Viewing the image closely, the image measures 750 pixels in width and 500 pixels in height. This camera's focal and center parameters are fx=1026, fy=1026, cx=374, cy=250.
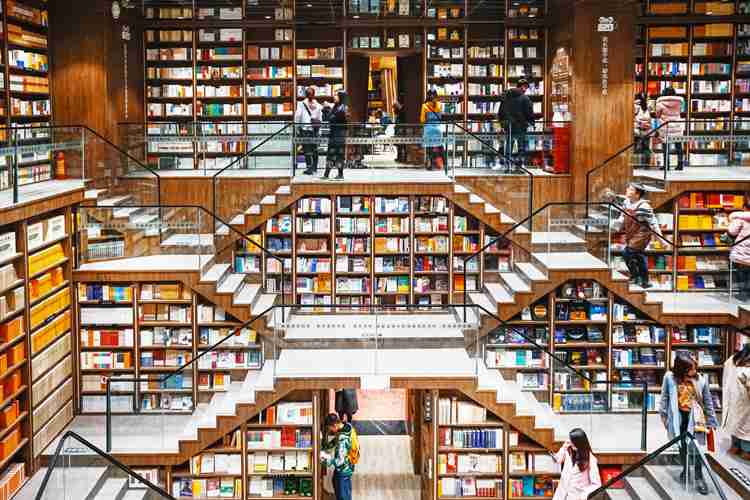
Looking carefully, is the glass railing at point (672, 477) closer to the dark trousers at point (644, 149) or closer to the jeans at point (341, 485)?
the jeans at point (341, 485)

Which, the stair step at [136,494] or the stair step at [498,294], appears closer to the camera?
the stair step at [136,494]

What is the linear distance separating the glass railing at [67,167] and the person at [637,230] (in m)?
5.96

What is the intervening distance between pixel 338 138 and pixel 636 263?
4157 mm

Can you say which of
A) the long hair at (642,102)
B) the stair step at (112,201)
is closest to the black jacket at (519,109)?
the long hair at (642,102)

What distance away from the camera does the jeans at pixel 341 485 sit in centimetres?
1025

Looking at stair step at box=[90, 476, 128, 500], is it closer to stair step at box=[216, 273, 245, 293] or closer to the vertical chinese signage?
stair step at box=[216, 273, 245, 293]

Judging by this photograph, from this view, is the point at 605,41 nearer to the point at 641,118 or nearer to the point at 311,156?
the point at 641,118

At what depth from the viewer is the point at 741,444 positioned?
326 inches

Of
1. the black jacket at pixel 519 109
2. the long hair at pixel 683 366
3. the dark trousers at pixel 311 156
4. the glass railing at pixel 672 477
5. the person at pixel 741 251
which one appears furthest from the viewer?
the black jacket at pixel 519 109

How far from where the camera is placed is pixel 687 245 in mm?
12484

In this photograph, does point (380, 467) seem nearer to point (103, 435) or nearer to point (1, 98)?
point (103, 435)

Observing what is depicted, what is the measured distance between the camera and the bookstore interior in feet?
33.4

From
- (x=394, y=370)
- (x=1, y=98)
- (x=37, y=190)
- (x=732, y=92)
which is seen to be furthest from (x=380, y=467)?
(x=732, y=92)

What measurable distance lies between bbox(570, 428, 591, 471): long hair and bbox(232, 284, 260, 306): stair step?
189 inches
